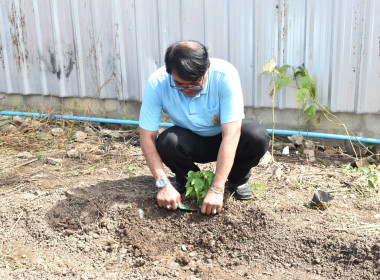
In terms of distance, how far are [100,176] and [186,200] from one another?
1.01m

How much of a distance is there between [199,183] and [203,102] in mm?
547

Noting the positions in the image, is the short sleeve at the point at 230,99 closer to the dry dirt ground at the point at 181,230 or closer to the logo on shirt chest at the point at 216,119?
the logo on shirt chest at the point at 216,119

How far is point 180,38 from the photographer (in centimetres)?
464

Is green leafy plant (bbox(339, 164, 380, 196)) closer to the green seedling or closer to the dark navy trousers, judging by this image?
the green seedling

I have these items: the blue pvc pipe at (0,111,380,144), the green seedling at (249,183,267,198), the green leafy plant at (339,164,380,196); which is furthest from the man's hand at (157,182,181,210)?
the blue pvc pipe at (0,111,380,144)

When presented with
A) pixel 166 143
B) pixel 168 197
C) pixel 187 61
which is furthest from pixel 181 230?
pixel 187 61

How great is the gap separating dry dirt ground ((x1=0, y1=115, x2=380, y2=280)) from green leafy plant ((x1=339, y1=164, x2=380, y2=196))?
A: 0.08 ft

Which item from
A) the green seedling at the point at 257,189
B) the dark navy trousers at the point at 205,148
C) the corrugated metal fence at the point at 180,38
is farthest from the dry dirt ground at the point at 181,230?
the corrugated metal fence at the point at 180,38

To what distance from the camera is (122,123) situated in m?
5.11

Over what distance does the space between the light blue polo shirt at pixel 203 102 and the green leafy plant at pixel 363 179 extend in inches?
44.6

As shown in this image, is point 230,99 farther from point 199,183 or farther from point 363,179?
point 363,179

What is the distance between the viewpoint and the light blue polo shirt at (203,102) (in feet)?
9.61

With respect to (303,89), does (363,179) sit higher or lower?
lower

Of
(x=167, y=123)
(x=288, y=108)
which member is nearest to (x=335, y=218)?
(x=288, y=108)
